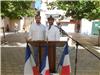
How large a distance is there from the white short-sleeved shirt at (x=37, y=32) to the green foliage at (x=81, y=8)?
8.11m

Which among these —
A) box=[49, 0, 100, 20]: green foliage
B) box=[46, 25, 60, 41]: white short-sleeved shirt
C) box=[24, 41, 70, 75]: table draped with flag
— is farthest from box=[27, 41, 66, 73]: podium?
box=[49, 0, 100, 20]: green foliage

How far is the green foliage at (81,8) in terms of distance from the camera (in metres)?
15.7

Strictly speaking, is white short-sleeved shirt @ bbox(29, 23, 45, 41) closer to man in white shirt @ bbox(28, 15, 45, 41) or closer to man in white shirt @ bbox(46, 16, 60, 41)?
man in white shirt @ bbox(28, 15, 45, 41)

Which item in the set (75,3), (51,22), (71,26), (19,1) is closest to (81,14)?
(75,3)

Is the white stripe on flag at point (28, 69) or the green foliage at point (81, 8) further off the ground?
the green foliage at point (81, 8)

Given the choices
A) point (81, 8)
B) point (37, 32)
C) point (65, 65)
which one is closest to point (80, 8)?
point (81, 8)

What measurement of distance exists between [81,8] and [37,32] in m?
→ 9.40

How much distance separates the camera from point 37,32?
7273 millimetres

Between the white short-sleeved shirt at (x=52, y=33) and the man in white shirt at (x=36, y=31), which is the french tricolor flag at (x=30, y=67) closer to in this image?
the man in white shirt at (x=36, y=31)

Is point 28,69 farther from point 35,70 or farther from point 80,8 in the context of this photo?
point 80,8

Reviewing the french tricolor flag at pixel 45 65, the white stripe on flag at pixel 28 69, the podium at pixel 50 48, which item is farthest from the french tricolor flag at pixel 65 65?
the white stripe on flag at pixel 28 69

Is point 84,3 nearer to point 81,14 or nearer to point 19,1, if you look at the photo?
point 81,14

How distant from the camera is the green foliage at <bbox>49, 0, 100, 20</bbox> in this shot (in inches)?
617

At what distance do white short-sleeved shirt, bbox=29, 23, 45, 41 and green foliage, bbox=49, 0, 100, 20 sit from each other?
8111 millimetres
